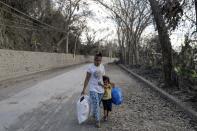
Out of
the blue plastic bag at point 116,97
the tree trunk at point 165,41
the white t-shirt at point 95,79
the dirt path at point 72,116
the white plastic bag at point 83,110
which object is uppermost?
the tree trunk at point 165,41

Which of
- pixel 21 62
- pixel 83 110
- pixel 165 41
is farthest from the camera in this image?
pixel 21 62

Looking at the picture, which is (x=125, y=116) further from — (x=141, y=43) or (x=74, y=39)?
(x=74, y=39)

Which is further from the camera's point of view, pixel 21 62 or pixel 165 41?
pixel 21 62

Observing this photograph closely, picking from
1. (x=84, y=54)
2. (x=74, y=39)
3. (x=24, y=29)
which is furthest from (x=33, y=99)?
(x=84, y=54)

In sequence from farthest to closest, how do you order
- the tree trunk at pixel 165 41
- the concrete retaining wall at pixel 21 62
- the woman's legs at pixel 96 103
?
the concrete retaining wall at pixel 21 62 < the tree trunk at pixel 165 41 < the woman's legs at pixel 96 103

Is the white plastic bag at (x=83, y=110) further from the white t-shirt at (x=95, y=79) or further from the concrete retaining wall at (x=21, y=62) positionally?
the concrete retaining wall at (x=21, y=62)

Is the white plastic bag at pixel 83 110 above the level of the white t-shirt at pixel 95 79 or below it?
below

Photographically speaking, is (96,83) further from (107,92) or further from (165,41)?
(165,41)

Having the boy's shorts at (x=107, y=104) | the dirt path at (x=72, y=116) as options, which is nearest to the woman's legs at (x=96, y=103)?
the dirt path at (x=72, y=116)

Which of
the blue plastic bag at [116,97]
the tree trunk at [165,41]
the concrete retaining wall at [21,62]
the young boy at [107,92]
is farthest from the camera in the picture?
the concrete retaining wall at [21,62]

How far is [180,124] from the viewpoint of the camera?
7672 millimetres

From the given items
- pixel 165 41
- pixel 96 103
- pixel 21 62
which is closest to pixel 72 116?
pixel 96 103

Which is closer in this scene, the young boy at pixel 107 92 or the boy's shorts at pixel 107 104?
the young boy at pixel 107 92

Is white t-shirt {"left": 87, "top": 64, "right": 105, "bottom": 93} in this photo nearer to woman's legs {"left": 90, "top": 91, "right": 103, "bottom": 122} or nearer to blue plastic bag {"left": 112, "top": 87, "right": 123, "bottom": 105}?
woman's legs {"left": 90, "top": 91, "right": 103, "bottom": 122}
